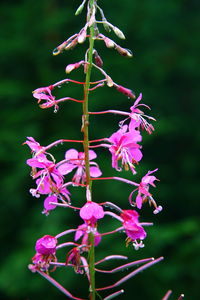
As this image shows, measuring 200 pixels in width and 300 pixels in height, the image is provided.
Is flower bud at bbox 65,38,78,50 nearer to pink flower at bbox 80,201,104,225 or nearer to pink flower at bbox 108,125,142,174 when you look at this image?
pink flower at bbox 108,125,142,174

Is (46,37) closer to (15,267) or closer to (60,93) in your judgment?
(60,93)

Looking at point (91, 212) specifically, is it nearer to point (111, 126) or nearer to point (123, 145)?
point (123, 145)

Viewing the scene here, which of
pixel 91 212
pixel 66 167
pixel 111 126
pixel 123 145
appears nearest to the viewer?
pixel 91 212

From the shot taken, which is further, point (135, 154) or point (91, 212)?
point (135, 154)

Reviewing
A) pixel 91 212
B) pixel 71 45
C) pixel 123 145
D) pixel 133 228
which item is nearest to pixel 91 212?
pixel 91 212

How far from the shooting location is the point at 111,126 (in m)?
5.99

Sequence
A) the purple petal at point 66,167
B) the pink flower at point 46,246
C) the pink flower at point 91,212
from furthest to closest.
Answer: the purple petal at point 66,167
the pink flower at point 46,246
the pink flower at point 91,212

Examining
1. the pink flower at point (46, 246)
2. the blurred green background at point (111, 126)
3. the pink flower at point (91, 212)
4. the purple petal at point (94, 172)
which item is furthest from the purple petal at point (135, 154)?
the blurred green background at point (111, 126)

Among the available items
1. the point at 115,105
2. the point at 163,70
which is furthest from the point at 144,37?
the point at 115,105

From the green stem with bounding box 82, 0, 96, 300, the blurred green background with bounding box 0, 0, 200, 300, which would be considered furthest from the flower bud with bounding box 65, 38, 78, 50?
the blurred green background with bounding box 0, 0, 200, 300

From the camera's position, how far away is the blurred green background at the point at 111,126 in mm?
4918

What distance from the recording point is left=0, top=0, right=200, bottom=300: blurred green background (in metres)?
4.92

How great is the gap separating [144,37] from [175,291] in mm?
3365

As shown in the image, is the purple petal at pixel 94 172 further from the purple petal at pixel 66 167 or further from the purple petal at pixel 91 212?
the purple petal at pixel 91 212
